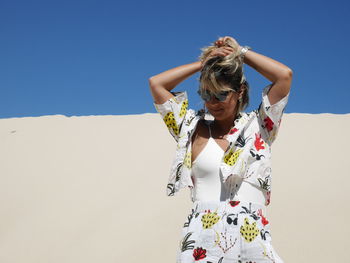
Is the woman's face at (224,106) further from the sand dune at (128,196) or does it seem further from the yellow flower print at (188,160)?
the sand dune at (128,196)

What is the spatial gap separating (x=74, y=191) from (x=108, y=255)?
3.23 m

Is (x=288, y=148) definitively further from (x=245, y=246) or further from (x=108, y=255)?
(x=245, y=246)

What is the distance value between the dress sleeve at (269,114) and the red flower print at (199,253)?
0.67 meters

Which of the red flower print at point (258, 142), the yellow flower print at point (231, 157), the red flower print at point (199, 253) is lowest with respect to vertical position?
the red flower print at point (199, 253)

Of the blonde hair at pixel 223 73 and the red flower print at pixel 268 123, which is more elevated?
the blonde hair at pixel 223 73

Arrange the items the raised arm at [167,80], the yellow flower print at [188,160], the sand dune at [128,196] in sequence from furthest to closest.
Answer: the sand dune at [128,196], the raised arm at [167,80], the yellow flower print at [188,160]

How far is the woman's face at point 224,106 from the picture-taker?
2426 millimetres

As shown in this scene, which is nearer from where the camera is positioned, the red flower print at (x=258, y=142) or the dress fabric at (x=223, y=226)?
the dress fabric at (x=223, y=226)

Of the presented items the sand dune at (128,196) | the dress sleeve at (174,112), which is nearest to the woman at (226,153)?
the dress sleeve at (174,112)

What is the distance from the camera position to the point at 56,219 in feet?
33.2

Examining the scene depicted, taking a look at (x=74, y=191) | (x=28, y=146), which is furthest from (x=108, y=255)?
(x=28, y=146)

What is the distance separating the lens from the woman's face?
2426 millimetres

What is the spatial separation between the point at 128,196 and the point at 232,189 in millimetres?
8720

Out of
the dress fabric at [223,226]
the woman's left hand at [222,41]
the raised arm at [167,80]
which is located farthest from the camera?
the raised arm at [167,80]
